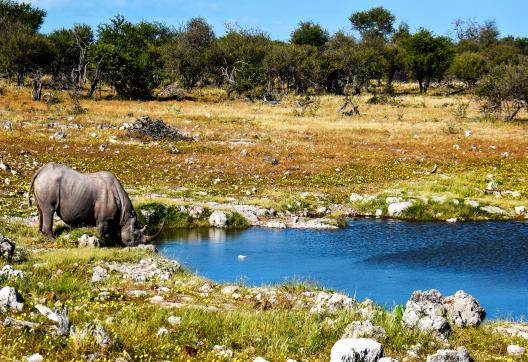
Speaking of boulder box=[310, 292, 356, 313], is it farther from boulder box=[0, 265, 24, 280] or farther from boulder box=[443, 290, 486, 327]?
boulder box=[0, 265, 24, 280]

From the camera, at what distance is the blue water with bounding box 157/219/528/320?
16562mm

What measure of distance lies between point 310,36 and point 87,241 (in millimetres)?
103812

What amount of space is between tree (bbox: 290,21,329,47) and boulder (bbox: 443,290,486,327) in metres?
106

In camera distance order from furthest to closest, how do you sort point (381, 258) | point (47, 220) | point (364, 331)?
point (381, 258) → point (47, 220) → point (364, 331)

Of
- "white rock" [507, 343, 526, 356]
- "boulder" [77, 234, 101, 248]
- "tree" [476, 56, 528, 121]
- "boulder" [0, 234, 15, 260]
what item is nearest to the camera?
"white rock" [507, 343, 526, 356]

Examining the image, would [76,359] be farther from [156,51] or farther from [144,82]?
[156,51]

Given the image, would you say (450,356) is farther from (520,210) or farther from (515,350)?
(520,210)

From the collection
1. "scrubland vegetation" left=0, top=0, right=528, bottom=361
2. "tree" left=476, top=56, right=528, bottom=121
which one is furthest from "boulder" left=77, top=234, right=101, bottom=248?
"tree" left=476, top=56, right=528, bottom=121

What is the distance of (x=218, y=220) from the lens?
22.9m

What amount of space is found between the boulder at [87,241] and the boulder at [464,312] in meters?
9.55

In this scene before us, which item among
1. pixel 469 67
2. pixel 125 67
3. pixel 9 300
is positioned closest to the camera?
pixel 9 300

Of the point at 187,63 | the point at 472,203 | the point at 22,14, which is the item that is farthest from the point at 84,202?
the point at 22,14

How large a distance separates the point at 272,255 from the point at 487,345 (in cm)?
969

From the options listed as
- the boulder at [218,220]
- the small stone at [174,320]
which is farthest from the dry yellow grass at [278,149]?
the small stone at [174,320]
